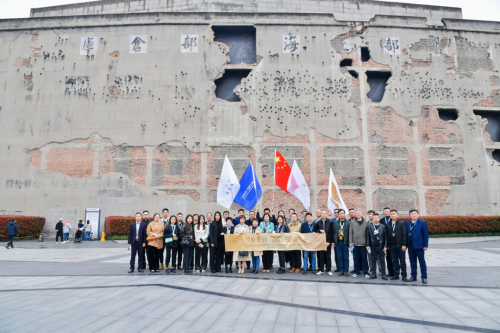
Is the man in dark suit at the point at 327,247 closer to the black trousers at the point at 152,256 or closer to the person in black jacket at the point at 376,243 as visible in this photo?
the person in black jacket at the point at 376,243

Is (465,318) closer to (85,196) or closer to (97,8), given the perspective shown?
(85,196)

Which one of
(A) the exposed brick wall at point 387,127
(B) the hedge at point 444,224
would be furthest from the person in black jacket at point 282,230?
(A) the exposed brick wall at point 387,127

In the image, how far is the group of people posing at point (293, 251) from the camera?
25.8 ft

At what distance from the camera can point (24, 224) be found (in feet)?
59.2

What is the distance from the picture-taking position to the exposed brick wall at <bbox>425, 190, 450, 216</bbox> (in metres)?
19.4

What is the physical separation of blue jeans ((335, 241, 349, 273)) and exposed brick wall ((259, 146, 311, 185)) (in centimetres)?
1087

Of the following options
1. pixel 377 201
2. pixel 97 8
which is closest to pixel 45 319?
pixel 377 201

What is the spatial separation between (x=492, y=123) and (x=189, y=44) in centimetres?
2072

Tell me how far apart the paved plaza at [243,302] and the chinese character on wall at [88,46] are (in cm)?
1663

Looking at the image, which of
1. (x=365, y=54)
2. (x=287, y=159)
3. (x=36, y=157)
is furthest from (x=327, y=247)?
(x=36, y=157)

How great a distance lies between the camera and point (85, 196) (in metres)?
19.2

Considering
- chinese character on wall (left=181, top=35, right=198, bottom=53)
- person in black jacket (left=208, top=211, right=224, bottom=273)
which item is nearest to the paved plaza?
person in black jacket (left=208, top=211, right=224, bottom=273)

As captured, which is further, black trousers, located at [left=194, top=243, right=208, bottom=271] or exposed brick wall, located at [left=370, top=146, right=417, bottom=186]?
exposed brick wall, located at [left=370, top=146, right=417, bottom=186]

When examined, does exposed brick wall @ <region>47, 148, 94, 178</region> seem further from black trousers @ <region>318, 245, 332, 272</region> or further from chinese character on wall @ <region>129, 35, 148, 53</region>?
black trousers @ <region>318, 245, 332, 272</region>
